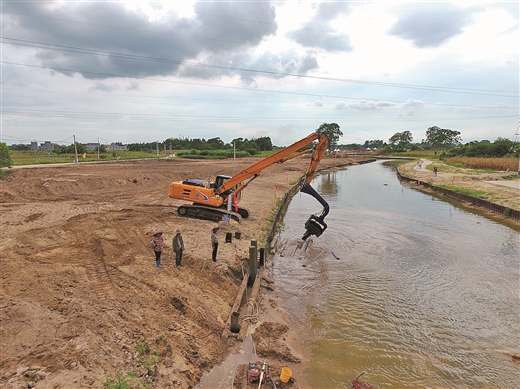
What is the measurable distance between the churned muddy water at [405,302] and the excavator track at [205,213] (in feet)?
10.0

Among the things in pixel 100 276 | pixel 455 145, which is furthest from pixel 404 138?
pixel 100 276

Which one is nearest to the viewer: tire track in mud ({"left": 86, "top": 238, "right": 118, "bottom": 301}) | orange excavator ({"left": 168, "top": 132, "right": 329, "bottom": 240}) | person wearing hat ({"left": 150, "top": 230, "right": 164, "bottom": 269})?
tire track in mud ({"left": 86, "top": 238, "right": 118, "bottom": 301})

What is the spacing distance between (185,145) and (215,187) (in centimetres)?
9759

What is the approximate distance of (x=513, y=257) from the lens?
14.3m

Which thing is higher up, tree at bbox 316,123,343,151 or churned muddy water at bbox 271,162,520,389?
tree at bbox 316,123,343,151

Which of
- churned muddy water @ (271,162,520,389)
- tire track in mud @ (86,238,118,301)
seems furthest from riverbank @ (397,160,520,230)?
tire track in mud @ (86,238,118,301)

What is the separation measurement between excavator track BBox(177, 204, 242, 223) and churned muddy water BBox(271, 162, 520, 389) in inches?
120

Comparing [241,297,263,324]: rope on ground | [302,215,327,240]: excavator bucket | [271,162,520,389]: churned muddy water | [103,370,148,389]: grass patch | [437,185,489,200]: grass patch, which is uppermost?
[302,215,327,240]: excavator bucket

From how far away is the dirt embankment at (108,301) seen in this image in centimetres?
557

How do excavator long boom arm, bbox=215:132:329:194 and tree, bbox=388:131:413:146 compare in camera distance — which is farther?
tree, bbox=388:131:413:146

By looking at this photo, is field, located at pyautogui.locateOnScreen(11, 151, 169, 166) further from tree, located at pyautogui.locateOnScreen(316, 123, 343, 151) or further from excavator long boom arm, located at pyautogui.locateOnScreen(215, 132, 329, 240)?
tree, located at pyautogui.locateOnScreen(316, 123, 343, 151)

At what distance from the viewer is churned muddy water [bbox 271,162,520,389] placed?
737 cm

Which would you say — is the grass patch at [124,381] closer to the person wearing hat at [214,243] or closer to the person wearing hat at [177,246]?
the person wearing hat at [177,246]

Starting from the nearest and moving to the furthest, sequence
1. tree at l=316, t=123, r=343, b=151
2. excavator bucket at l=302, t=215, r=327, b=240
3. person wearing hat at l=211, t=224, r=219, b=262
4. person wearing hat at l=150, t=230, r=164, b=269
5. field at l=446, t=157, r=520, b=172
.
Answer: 1. person wearing hat at l=150, t=230, r=164, b=269
2. person wearing hat at l=211, t=224, r=219, b=262
3. excavator bucket at l=302, t=215, r=327, b=240
4. field at l=446, t=157, r=520, b=172
5. tree at l=316, t=123, r=343, b=151
